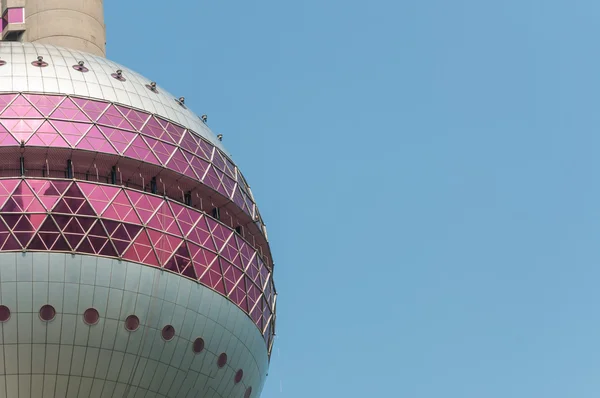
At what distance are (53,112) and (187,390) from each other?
10060 mm

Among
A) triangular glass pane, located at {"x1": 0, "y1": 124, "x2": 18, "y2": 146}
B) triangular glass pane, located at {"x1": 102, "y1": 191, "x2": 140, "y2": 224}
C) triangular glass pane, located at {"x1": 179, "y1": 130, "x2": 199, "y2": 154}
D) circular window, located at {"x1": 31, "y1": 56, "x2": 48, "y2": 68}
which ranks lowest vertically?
triangular glass pane, located at {"x1": 102, "y1": 191, "x2": 140, "y2": 224}

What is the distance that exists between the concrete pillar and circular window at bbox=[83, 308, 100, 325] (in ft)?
50.3

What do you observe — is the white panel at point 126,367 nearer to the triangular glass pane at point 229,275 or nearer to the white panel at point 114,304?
the white panel at point 114,304

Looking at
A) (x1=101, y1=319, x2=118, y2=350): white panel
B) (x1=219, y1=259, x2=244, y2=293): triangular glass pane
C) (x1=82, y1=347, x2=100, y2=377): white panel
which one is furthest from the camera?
(x1=219, y1=259, x2=244, y2=293): triangular glass pane

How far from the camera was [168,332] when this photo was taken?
50.3 meters

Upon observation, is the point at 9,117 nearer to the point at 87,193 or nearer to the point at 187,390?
the point at 87,193

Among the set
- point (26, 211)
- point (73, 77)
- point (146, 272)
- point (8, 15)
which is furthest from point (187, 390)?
point (8, 15)

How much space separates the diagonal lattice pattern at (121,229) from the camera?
162 feet

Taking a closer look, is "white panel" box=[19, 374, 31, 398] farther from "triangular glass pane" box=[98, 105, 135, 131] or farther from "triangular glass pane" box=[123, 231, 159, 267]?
"triangular glass pane" box=[98, 105, 135, 131]

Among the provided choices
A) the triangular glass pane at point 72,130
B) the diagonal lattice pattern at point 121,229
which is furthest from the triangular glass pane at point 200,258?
the triangular glass pane at point 72,130

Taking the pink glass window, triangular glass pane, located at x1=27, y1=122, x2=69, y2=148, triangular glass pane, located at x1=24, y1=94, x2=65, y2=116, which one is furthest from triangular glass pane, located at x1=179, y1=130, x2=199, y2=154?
the pink glass window

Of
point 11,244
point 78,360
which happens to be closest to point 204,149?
point 11,244

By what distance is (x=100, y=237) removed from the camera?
163 feet

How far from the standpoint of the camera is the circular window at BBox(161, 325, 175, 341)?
165ft
